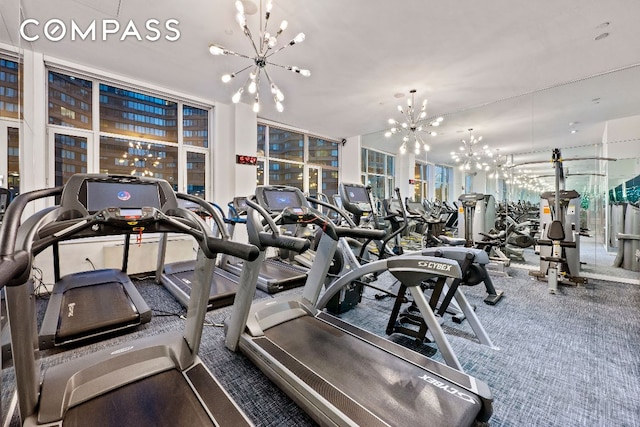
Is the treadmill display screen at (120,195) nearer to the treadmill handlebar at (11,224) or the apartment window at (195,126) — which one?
the treadmill handlebar at (11,224)

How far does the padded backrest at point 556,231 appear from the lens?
3.86 m

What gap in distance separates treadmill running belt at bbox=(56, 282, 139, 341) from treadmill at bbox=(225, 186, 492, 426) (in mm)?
1172

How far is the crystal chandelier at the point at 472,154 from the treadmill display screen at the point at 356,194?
489cm

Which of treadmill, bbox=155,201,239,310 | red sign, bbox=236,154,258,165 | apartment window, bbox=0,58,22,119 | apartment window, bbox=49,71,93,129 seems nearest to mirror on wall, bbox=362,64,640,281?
red sign, bbox=236,154,258,165

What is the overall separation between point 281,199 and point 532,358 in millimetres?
2527

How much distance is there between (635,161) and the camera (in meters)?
4.96

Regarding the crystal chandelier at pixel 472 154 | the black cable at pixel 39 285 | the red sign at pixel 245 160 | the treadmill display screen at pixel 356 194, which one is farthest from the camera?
the crystal chandelier at pixel 472 154

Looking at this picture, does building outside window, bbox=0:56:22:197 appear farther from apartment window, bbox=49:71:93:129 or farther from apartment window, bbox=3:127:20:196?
apartment window, bbox=49:71:93:129

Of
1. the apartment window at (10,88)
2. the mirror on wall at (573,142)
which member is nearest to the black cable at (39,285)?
the apartment window at (10,88)

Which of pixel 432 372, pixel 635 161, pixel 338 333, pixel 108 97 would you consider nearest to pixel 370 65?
pixel 338 333

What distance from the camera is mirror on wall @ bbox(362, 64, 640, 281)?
16.3ft

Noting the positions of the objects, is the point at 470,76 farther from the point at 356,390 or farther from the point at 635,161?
the point at 356,390

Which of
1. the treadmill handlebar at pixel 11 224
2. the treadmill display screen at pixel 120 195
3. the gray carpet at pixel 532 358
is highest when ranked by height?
the treadmill display screen at pixel 120 195

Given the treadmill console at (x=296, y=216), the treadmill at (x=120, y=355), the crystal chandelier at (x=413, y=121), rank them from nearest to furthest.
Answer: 1. the treadmill at (x=120, y=355)
2. the treadmill console at (x=296, y=216)
3. the crystal chandelier at (x=413, y=121)
